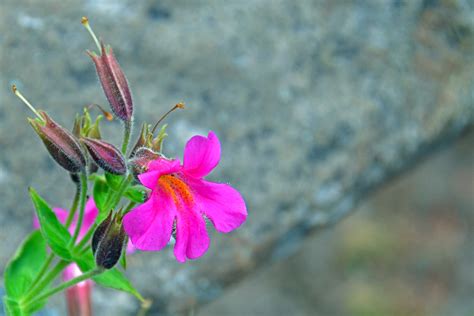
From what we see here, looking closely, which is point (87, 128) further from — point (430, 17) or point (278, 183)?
point (430, 17)

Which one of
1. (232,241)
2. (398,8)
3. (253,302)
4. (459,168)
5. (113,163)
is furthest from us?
(459,168)

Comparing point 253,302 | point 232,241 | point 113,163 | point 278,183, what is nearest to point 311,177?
point 278,183

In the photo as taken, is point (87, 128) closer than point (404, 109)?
Yes

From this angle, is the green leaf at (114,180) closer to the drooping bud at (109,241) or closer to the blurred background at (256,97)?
the drooping bud at (109,241)

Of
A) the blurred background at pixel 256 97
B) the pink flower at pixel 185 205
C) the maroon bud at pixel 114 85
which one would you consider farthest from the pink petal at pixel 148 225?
the blurred background at pixel 256 97

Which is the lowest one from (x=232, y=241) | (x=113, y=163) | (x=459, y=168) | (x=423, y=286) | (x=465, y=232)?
(x=113, y=163)

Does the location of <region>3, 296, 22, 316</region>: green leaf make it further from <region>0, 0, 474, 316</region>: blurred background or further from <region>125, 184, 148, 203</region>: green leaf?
<region>0, 0, 474, 316</region>: blurred background

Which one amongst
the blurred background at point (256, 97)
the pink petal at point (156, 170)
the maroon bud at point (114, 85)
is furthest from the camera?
the blurred background at point (256, 97)

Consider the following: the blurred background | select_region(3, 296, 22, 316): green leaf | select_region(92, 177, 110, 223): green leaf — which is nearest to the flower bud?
select_region(92, 177, 110, 223): green leaf
